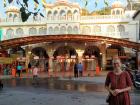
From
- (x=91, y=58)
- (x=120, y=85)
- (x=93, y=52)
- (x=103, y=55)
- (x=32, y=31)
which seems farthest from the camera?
(x=32, y=31)

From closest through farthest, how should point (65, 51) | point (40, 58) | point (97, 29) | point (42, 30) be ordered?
point (40, 58)
point (65, 51)
point (97, 29)
point (42, 30)

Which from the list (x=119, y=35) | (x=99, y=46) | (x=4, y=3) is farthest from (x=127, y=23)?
(x=4, y=3)

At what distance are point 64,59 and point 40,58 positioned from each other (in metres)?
7.88

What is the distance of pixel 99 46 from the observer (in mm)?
66812

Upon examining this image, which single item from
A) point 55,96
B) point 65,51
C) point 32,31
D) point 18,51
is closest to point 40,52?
point 18,51

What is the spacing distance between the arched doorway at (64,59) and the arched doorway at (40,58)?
156 centimetres

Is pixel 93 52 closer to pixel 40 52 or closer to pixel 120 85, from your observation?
pixel 40 52

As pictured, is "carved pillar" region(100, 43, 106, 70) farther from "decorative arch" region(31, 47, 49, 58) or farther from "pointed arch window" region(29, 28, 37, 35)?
"pointed arch window" region(29, 28, 37, 35)

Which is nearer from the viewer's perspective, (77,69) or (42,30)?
(77,69)

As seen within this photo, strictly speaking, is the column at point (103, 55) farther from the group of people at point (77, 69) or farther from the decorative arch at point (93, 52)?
the group of people at point (77, 69)

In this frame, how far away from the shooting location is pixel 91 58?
211 ft

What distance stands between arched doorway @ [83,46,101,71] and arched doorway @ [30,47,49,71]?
227 inches

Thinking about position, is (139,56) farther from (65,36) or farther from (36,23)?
(36,23)

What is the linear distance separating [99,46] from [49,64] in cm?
870
